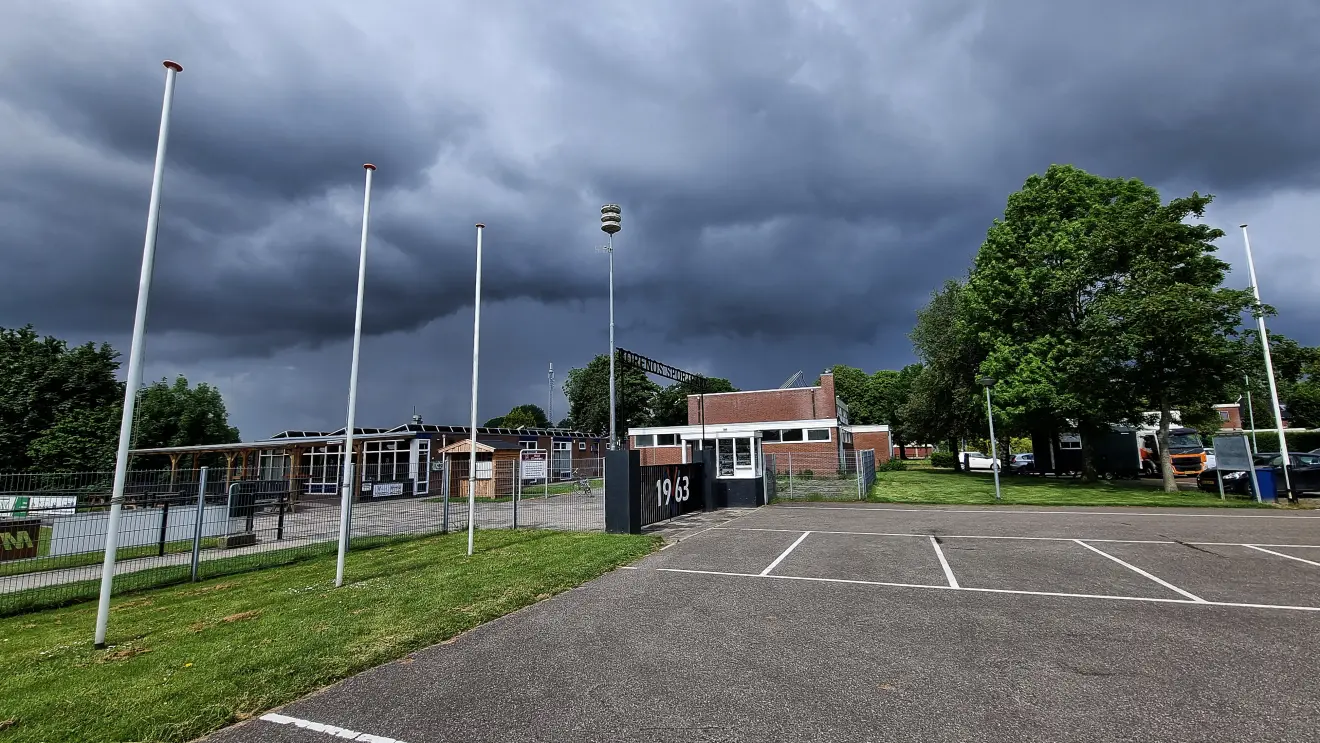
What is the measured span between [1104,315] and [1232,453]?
6.46m

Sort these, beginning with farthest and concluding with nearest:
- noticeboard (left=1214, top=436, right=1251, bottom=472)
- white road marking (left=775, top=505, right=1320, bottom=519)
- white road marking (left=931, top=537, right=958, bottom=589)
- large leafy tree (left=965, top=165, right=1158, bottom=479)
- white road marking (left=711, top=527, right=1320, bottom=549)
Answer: large leafy tree (left=965, top=165, right=1158, bottom=479)
noticeboard (left=1214, top=436, right=1251, bottom=472)
white road marking (left=775, top=505, right=1320, bottom=519)
white road marking (left=711, top=527, right=1320, bottom=549)
white road marking (left=931, top=537, right=958, bottom=589)

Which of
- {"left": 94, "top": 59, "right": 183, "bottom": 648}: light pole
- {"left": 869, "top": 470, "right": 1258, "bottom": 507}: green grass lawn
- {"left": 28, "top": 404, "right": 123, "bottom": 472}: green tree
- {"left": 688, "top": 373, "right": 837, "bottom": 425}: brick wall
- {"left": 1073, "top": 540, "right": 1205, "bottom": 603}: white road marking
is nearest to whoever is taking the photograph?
{"left": 94, "top": 59, "right": 183, "bottom": 648}: light pole

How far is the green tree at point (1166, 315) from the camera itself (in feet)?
68.3

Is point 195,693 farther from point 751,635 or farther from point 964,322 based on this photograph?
point 964,322

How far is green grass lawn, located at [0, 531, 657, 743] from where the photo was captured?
4137 mm

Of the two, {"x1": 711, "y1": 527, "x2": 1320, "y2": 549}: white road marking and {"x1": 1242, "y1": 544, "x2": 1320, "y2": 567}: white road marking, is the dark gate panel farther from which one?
{"x1": 1242, "y1": 544, "x2": 1320, "y2": 567}: white road marking

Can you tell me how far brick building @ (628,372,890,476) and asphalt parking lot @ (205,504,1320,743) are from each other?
784 inches

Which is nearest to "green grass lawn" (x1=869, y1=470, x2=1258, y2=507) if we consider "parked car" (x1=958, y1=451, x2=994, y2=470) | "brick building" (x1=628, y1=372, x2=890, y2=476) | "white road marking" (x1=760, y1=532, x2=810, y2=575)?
"brick building" (x1=628, y1=372, x2=890, y2=476)

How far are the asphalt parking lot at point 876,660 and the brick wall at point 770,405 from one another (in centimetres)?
2531

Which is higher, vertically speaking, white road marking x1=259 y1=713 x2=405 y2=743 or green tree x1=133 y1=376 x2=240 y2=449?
green tree x1=133 y1=376 x2=240 y2=449

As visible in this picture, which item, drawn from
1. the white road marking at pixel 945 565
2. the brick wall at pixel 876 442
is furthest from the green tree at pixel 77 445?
the brick wall at pixel 876 442

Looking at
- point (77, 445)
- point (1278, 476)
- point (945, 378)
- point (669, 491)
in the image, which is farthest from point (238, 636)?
point (945, 378)

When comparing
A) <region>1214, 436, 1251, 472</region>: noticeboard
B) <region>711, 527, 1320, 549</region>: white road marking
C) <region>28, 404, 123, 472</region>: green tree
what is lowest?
<region>711, 527, 1320, 549</region>: white road marking

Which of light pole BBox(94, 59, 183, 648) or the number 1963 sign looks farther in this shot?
the number 1963 sign
